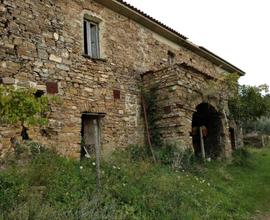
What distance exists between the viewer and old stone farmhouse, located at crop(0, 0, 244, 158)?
792 centimetres

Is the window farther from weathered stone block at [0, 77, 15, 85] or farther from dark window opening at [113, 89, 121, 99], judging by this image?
weathered stone block at [0, 77, 15, 85]

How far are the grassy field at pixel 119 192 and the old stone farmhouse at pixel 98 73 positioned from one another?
99cm

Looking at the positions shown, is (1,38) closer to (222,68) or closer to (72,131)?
(72,131)

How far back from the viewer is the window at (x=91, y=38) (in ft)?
32.3

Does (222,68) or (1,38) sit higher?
(222,68)

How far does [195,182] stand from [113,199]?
313 centimetres

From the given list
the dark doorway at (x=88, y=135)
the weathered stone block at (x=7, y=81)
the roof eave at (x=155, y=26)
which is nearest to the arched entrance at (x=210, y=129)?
the roof eave at (x=155, y=26)

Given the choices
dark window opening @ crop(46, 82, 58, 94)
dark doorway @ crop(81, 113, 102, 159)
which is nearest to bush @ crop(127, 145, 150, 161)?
dark doorway @ crop(81, 113, 102, 159)

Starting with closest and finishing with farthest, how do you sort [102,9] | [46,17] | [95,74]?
[46,17]
[95,74]
[102,9]

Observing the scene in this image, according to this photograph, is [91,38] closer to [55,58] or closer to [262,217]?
[55,58]

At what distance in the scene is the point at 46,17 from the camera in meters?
8.62

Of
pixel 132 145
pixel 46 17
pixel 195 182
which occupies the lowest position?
pixel 195 182

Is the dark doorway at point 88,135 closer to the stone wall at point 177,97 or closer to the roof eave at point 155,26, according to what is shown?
the stone wall at point 177,97

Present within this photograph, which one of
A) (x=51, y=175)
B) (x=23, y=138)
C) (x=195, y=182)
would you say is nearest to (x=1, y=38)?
(x=23, y=138)
